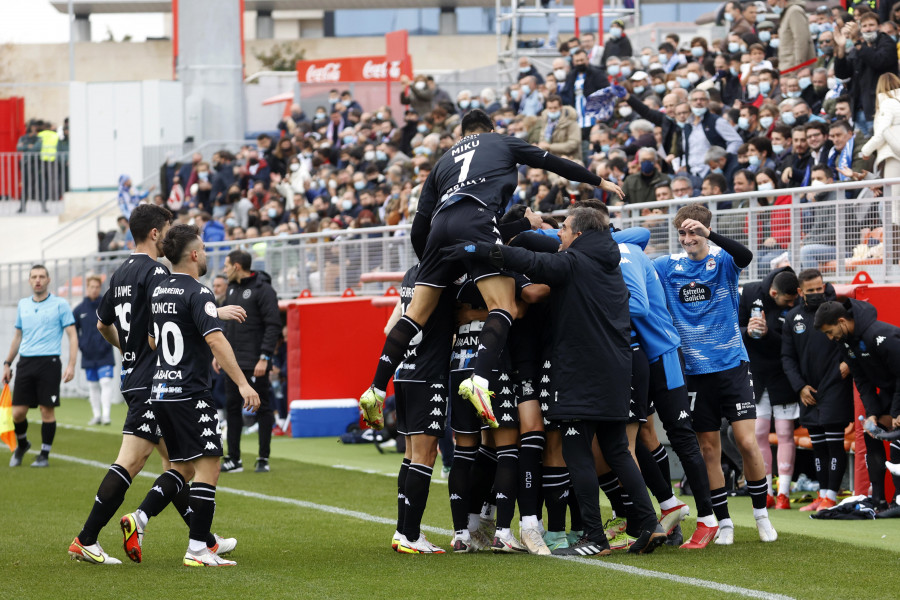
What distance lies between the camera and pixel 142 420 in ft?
27.0

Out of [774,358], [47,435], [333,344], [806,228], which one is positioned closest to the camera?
[774,358]

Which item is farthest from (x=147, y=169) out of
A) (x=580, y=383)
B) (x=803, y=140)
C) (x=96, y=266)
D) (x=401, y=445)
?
(x=580, y=383)

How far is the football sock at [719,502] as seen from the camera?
27.4 feet

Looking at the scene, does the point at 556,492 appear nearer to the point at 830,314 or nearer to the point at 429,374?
the point at 429,374

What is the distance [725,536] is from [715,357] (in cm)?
115

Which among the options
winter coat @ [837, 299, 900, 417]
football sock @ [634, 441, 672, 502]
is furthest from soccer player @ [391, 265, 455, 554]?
winter coat @ [837, 299, 900, 417]

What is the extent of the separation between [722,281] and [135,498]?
578 cm

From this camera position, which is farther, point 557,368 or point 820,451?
point 820,451

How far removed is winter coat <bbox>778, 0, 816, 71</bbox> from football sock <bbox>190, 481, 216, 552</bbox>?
12.9 m

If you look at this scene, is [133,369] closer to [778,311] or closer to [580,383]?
[580,383]

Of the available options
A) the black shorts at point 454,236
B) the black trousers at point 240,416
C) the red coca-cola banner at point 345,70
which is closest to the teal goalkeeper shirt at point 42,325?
the black trousers at point 240,416

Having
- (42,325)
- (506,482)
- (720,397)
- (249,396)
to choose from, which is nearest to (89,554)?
(249,396)

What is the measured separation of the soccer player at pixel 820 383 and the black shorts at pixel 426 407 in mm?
3646

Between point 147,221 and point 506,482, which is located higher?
point 147,221
